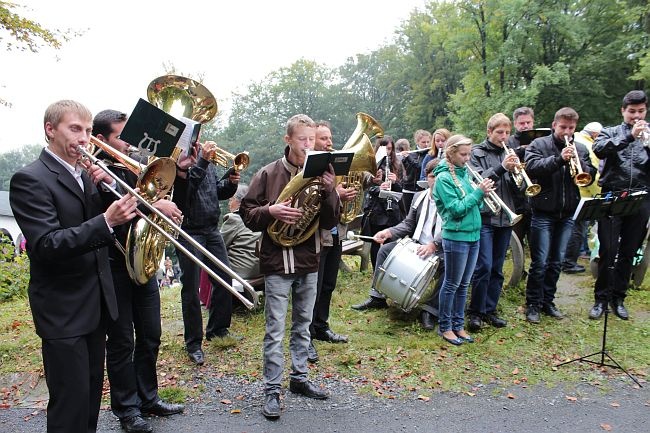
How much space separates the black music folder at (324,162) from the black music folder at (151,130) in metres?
0.87

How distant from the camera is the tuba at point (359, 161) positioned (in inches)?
196

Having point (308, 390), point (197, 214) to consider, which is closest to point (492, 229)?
point (308, 390)

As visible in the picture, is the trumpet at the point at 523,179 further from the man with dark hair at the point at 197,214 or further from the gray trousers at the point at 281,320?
the man with dark hair at the point at 197,214

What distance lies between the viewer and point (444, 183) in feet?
15.7

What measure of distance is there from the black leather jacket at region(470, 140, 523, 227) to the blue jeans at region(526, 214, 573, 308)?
458 mm

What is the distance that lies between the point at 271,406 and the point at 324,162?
185 cm

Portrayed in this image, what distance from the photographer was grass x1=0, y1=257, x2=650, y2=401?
4.29 metres

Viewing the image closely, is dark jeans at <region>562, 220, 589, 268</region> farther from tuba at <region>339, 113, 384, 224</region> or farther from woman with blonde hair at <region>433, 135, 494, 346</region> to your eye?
tuba at <region>339, 113, 384, 224</region>

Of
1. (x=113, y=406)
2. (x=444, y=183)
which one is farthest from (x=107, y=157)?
(x=444, y=183)

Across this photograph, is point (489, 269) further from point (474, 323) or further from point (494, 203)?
point (494, 203)

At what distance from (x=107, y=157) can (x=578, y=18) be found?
1855 centimetres

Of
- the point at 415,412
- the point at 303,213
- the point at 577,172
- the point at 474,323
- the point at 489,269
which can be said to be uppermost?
the point at 577,172

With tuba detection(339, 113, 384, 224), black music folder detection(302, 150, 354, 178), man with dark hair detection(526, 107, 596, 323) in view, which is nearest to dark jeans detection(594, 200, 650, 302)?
man with dark hair detection(526, 107, 596, 323)

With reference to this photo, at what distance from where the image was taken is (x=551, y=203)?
537 centimetres
